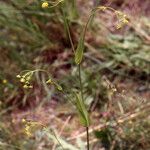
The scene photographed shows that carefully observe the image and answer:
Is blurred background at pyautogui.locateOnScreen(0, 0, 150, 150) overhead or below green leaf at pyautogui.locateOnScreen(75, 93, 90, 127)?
overhead

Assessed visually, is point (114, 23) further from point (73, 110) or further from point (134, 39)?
point (73, 110)

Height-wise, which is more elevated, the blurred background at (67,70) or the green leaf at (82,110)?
the blurred background at (67,70)

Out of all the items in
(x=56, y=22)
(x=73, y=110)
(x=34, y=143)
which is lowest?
(x=34, y=143)

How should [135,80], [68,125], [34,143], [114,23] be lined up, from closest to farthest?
[34,143] < [68,125] < [135,80] < [114,23]

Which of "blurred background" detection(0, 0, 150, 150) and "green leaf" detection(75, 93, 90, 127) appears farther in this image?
"blurred background" detection(0, 0, 150, 150)

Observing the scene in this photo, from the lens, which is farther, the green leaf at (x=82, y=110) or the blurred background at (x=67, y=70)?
the blurred background at (x=67, y=70)

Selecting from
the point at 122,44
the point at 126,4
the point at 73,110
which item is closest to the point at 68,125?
the point at 73,110

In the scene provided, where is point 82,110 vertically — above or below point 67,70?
below

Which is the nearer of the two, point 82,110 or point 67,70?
point 82,110
